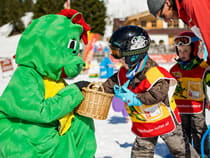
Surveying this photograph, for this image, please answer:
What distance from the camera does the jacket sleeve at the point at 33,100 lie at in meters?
2.11

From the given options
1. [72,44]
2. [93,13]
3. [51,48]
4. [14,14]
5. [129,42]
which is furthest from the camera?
[14,14]

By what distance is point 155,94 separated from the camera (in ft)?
8.77

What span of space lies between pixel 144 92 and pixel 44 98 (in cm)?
102

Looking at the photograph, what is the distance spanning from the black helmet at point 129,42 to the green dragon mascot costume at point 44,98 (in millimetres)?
496

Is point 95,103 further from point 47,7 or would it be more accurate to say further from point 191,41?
point 47,7

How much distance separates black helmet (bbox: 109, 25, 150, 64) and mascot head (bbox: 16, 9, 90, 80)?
0.51 m

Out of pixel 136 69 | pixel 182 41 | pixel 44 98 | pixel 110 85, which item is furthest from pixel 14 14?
pixel 44 98

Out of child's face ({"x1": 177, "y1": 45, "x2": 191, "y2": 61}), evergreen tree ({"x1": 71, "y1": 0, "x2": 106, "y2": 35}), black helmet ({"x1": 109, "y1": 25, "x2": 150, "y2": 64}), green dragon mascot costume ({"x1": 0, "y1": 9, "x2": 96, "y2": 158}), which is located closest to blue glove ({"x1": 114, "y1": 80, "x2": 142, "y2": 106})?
black helmet ({"x1": 109, "y1": 25, "x2": 150, "y2": 64})

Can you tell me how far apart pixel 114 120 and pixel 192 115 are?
2277mm

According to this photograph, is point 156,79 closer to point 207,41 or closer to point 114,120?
point 207,41

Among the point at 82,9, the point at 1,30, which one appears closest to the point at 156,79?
the point at 82,9

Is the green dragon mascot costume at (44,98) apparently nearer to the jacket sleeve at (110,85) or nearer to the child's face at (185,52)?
the jacket sleeve at (110,85)

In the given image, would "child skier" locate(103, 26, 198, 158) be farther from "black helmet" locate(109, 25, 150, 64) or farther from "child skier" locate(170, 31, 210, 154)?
"child skier" locate(170, 31, 210, 154)

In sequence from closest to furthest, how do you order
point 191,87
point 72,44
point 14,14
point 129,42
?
point 72,44, point 129,42, point 191,87, point 14,14
